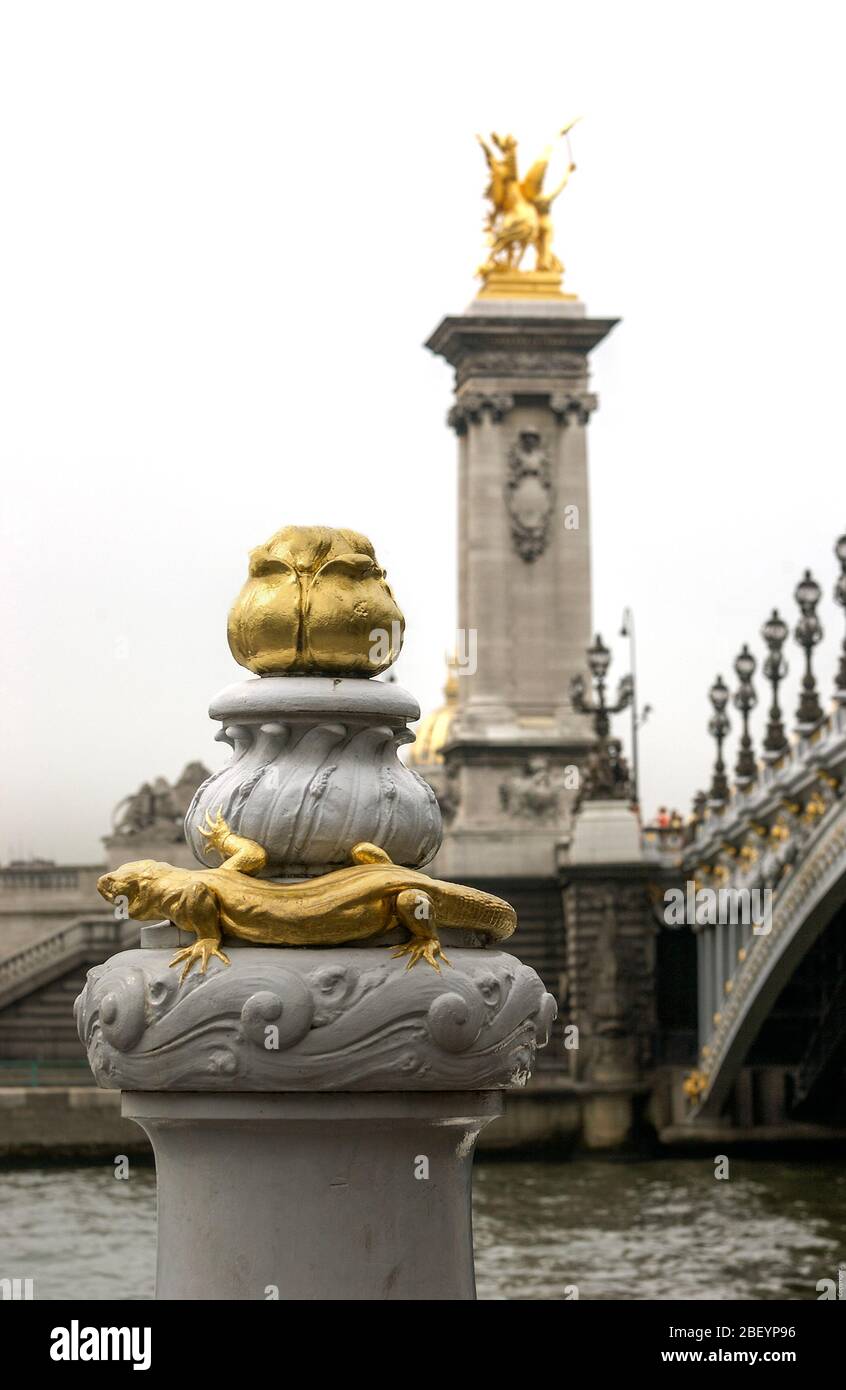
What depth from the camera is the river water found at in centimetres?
2100

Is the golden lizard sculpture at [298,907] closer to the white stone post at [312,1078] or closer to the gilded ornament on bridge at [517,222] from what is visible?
the white stone post at [312,1078]

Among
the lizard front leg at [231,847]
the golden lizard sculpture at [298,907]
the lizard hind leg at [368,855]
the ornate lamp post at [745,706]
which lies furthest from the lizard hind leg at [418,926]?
the ornate lamp post at [745,706]

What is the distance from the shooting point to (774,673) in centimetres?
2952

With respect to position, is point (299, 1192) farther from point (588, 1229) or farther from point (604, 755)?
point (604, 755)

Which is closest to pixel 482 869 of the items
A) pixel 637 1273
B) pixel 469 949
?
pixel 637 1273

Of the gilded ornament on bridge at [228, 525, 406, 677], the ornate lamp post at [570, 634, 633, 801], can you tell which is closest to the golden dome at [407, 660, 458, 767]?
the ornate lamp post at [570, 634, 633, 801]

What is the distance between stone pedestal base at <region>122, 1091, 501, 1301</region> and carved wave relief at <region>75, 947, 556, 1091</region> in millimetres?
47

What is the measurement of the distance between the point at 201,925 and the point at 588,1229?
71.1ft

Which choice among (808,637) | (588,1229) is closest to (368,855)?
(588,1229)

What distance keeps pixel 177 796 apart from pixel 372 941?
3802 cm

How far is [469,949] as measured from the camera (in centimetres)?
419

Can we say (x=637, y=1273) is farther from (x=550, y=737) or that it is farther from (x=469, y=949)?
(x=550, y=737)

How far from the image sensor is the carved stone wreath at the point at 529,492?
141ft
